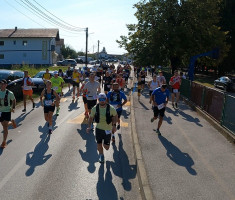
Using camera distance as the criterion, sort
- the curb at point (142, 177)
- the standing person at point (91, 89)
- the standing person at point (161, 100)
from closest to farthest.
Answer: the curb at point (142, 177)
the standing person at point (161, 100)
the standing person at point (91, 89)

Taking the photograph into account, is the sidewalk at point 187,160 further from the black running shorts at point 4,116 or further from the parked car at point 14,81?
the parked car at point 14,81

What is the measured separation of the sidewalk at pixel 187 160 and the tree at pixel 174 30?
788 inches

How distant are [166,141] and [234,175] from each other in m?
2.83

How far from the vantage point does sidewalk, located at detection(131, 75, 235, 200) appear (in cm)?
570

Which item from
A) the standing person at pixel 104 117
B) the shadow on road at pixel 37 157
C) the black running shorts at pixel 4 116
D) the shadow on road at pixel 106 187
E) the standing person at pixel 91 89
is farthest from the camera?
the standing person at pixel 91 89

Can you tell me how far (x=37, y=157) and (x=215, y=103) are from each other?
7.94 metres

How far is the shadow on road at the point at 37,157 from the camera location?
6.79 meters

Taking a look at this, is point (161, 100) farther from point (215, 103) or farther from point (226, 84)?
point (226, 84)

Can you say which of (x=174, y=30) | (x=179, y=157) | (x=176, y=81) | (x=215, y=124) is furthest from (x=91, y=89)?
(x=174, y=30)

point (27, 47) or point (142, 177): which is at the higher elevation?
point (27, 47)

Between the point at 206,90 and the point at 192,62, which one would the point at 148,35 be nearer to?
the point at 192,62

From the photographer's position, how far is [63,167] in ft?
22.6

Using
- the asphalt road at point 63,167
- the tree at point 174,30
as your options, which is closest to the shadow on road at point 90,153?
the asphalt road at point 63,167

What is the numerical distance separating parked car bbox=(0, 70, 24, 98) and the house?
4148cm
